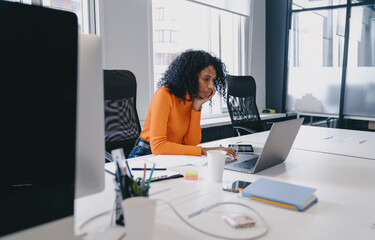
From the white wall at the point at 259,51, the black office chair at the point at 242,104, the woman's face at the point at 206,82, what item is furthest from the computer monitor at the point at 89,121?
the white wall at the point at 259,51

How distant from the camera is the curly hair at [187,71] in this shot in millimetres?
1871

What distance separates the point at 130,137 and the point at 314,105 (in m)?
3.31

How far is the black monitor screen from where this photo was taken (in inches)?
19.5

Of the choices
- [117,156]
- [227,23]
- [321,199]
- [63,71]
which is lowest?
[321,199]

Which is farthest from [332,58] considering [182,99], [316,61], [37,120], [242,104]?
[37,120]

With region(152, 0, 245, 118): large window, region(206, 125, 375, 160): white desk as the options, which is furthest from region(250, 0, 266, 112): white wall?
region(206, 125, 375, 160): white desk

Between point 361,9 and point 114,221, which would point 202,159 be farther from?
point 361,9

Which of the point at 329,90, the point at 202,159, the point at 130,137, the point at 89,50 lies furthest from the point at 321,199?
the point at 329,90

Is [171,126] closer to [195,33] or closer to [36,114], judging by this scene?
[36,114]

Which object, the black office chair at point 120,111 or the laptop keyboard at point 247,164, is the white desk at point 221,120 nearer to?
the black office chair at point 120,111

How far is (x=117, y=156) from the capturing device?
743 millimetres

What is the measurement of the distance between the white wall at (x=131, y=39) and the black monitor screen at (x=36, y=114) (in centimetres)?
238

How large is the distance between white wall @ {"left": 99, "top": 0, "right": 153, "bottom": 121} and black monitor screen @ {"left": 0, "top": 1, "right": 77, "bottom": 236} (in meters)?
2.39

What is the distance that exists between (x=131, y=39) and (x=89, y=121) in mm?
2519
